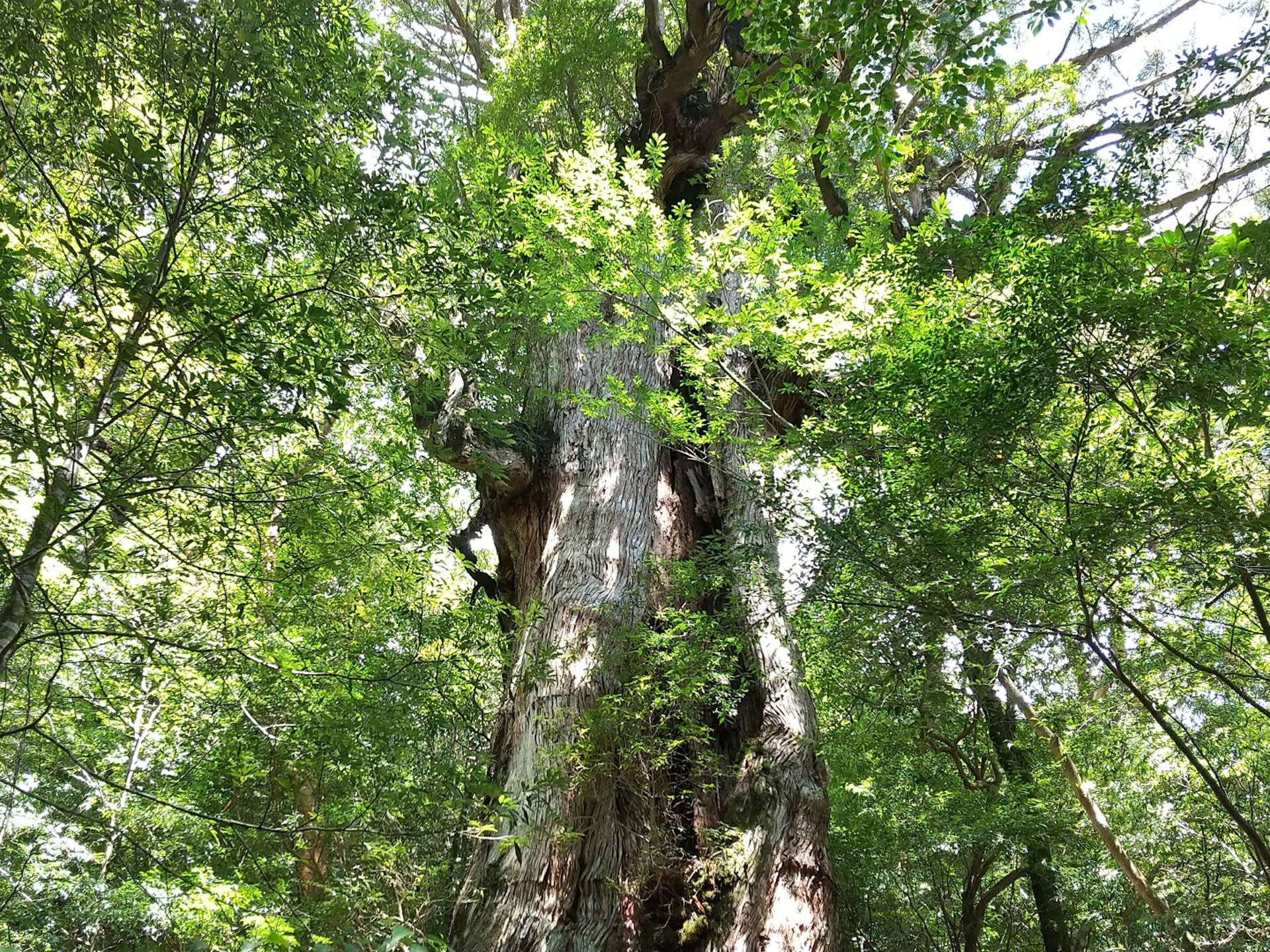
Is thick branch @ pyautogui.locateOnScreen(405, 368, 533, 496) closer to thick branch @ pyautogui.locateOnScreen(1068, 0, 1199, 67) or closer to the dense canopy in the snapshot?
the dense canopy

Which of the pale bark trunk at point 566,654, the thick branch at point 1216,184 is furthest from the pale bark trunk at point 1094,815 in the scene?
the thick branch at point 1216,184

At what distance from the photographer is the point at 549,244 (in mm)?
4707

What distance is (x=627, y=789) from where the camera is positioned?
459cm

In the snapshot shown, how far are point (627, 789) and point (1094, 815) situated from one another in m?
4.33

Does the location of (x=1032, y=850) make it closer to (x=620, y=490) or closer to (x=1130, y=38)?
(x=620, y=490)

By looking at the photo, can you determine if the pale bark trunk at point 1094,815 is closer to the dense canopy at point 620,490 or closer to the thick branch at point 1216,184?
the dense canopy at point 620,490

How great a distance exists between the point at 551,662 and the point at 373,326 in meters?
2.45

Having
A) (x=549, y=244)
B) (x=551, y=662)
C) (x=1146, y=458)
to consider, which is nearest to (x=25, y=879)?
(x=551, y=662)

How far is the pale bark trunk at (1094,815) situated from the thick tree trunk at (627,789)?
2182 mm

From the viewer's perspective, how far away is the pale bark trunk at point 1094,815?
6.21m

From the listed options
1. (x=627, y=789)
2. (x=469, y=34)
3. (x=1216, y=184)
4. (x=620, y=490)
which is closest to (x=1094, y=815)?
(x=627, y=789)

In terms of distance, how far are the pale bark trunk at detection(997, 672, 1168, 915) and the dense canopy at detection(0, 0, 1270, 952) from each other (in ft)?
0.29

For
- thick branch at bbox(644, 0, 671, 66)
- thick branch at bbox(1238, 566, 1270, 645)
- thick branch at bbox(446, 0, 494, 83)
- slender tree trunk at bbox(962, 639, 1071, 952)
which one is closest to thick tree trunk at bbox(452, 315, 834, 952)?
thick branch at bbox(1238, 566, 1270, 645)

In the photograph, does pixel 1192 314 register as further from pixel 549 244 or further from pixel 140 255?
pixel 140 255
